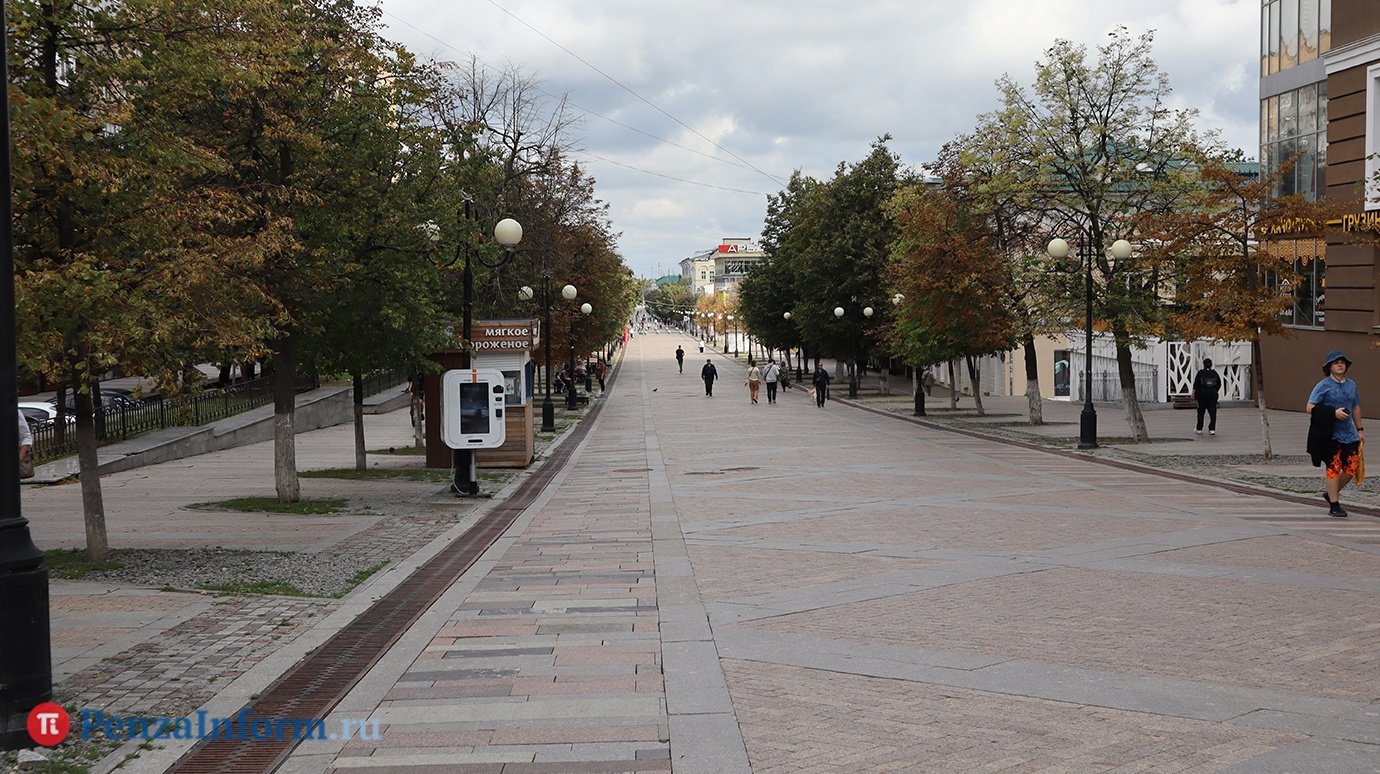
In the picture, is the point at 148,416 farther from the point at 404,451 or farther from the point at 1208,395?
the point at 1208,395

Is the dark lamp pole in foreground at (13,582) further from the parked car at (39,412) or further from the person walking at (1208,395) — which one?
the person walking at (1208,395)

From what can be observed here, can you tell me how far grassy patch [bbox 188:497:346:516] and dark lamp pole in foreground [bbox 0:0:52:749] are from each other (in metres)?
10.0

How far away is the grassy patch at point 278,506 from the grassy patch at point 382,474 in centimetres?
360

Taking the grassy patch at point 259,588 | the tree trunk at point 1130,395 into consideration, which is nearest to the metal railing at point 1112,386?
the tree trunk at point 1130,395

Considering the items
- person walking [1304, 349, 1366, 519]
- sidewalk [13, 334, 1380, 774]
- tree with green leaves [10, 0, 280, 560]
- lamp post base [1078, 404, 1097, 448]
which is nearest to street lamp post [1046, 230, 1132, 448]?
lamp post base [1078, 404, 1097, 448]

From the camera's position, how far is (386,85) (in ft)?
58.1

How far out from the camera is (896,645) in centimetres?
805

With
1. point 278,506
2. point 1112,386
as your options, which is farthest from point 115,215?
point 1112,386

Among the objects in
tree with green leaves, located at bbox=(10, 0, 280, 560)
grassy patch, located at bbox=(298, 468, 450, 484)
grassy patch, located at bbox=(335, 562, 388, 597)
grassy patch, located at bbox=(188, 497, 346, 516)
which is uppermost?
tree with green leaves, located at bbox=(10, 0, 280, 560)

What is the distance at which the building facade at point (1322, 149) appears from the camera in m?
30.6

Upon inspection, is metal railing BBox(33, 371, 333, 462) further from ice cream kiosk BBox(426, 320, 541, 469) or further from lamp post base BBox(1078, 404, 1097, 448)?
lamp post base BBox(1078, 404, 1097, 448)

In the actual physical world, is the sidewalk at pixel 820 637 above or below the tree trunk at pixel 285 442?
below

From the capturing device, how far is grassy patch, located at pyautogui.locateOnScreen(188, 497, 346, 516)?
644 inches

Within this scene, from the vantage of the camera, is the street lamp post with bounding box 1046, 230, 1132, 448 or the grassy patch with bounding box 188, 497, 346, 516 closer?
the grassy patch with bounding box 188, 497, 346, 516
